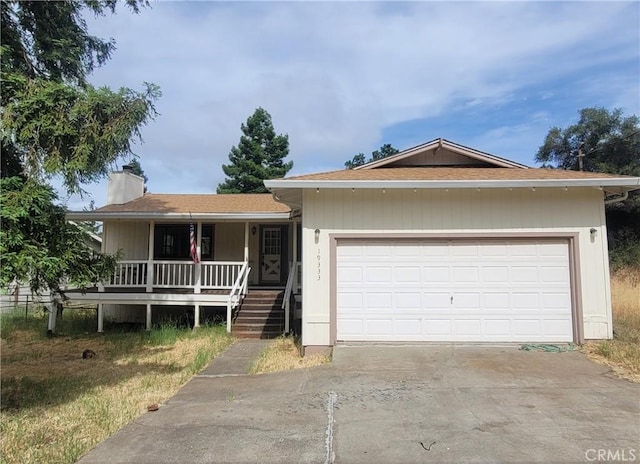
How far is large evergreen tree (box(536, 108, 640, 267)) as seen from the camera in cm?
2681

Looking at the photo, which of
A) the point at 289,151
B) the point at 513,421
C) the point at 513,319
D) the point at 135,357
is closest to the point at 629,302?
the point at 513,319

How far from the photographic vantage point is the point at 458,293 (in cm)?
855

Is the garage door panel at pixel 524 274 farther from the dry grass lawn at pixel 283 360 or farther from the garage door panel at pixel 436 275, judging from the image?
the dry grass lawn at pixel 283 360

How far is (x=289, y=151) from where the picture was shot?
3675cm

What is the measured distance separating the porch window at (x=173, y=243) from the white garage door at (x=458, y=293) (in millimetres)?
6730

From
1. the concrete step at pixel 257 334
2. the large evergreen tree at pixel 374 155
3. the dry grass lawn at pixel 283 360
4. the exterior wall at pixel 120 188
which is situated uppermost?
the large evergreen tree at pixel 374 155

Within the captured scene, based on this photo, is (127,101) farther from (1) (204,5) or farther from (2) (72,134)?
(1) (204,5)

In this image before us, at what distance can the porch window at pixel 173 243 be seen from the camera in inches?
540

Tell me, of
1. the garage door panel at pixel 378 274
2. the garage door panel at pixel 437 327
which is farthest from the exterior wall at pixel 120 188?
the garage door panel at pixel 437 327

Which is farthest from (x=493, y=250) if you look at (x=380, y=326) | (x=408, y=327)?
(x=380, y=326)

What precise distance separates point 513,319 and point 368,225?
3.27 m

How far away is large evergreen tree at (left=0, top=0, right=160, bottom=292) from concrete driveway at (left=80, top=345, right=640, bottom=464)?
7.28 feet

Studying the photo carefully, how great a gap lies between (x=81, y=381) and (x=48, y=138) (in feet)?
12.6

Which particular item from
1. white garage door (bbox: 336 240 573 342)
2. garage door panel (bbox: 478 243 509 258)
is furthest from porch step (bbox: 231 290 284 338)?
garage door panel (bbox: 478 243 509 258)
